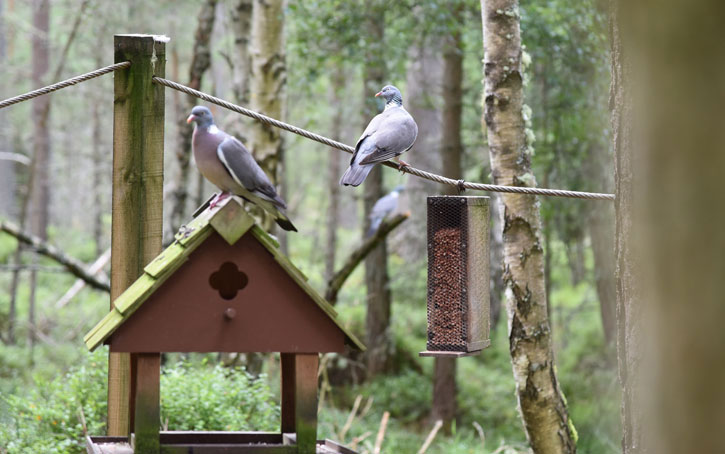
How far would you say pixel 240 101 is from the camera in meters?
8.34

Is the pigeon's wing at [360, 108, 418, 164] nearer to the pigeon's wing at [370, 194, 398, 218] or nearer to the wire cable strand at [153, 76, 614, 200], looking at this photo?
the wire cable strand at [153, 76, 614, 200]

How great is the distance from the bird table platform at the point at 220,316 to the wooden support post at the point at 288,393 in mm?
539

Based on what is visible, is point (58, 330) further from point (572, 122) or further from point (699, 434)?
point (699, 434)

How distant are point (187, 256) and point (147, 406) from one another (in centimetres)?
45

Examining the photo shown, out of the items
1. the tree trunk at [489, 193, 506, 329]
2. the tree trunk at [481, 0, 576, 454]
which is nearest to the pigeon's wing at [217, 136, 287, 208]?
the tree trunk at [481, 0, 576, 454]

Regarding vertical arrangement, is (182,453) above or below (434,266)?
below

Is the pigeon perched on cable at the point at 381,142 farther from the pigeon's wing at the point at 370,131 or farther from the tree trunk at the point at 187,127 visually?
the tree trunk at the point at 187,127

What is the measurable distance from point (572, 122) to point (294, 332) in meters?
8.87

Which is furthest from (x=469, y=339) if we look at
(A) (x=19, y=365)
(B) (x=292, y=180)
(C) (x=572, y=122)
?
(B) (x=292, y=180)

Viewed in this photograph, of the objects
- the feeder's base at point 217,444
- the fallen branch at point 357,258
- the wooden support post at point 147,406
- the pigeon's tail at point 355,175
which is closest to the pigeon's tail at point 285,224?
the wooden support post at point 147,406

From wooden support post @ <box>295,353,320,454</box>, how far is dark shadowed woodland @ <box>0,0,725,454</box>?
2 cm

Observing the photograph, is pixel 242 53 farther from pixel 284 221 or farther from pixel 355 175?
pixel 284 221

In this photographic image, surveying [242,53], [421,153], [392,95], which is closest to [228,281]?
[392,95]

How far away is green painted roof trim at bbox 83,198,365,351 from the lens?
248 centimetres
